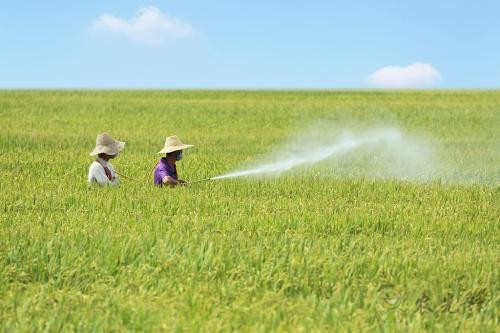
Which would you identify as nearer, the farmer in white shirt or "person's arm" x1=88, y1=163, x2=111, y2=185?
the farmer in white shirt

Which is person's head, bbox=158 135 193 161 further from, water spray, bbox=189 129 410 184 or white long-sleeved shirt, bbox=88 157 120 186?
water spray, bbox=189 129 410 184

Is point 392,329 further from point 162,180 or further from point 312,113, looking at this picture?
point 312,113

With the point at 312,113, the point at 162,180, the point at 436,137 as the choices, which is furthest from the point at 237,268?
the point at 312,113

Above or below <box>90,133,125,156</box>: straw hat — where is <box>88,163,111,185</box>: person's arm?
below

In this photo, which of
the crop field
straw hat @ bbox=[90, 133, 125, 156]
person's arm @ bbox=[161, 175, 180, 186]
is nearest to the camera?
the crop field

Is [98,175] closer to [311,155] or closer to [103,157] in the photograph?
[103,157]

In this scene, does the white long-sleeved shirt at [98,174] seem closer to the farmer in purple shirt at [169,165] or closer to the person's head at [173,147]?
the farmer in purple shirt at [169,165]

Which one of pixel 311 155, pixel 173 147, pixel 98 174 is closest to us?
pixel 173 147

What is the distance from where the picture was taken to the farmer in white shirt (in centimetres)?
1079

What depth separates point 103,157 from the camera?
11.0m

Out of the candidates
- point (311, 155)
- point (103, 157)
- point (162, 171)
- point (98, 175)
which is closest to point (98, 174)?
point (98, 175)

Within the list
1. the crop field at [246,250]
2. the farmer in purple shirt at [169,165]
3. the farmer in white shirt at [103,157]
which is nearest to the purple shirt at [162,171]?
the farmer in purple shirt at [169,165]

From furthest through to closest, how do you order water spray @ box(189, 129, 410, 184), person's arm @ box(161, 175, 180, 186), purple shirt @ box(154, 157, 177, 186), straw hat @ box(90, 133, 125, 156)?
water spray @ box(189, 129, 410, 184)
purple shirt @ box(154, 157, 177, 186)
person's arm @ box(161, 175, 180, 186)
straw hat @ box(90, 133, 125, 156)

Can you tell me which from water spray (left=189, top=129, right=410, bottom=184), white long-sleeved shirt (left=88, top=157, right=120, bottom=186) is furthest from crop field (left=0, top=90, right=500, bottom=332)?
water spray (left=189, top=129, right=410, bottom=184)
